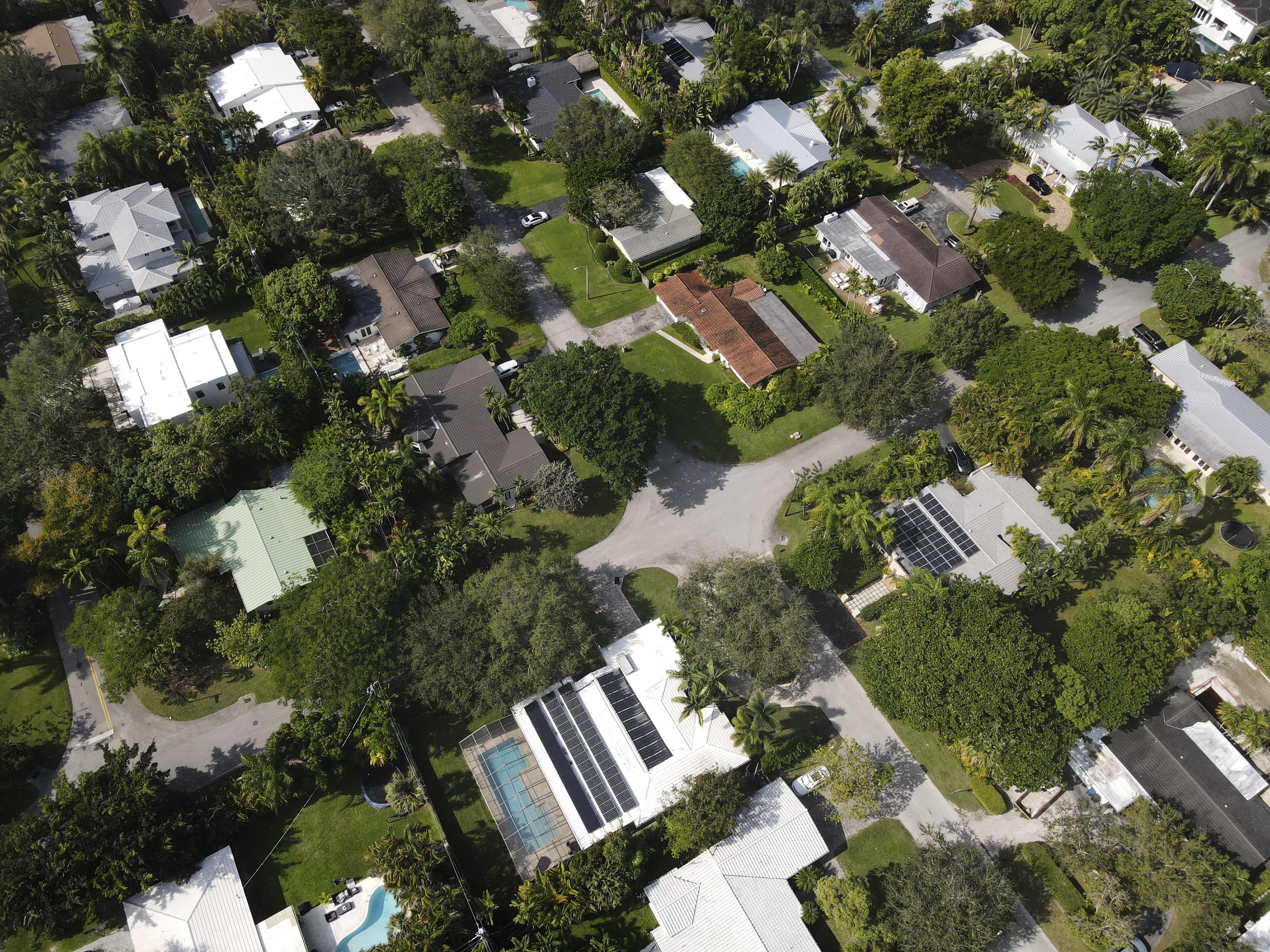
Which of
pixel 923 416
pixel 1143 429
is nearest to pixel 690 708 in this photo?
pixel 923 416

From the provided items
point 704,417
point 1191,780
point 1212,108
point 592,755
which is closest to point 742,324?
point 704,417

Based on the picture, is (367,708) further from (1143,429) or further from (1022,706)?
(1143,429)

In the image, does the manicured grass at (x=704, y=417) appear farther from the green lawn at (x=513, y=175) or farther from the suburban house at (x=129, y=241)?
the suburban house at (x=129, y=241)

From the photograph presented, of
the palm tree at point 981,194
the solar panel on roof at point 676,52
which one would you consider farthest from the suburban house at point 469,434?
the solar panel on roof at point 676,52

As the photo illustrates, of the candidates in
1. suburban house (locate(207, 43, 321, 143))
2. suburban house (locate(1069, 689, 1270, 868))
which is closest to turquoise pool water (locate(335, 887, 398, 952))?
suburban house (locate(1069, 689, 1270, 868))

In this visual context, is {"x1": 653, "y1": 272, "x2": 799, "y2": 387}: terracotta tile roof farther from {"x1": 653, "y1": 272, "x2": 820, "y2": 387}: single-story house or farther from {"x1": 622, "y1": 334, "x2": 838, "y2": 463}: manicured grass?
{"x1": 622, "y1": 334, "x2": 838, "y2": 463}: manicured grass
